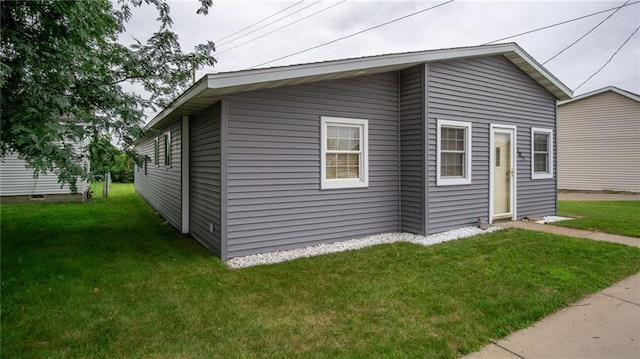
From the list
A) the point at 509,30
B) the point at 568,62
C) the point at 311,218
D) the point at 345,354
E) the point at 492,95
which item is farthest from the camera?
the point at 568,62

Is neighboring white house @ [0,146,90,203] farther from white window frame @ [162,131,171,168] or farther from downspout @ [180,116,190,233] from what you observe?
downspout @ [180,116,190,233]

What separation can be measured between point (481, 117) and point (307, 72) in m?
4.40

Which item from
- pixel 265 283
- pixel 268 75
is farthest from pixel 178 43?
pixel 265 283

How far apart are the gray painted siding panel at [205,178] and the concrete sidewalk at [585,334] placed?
4.10 m

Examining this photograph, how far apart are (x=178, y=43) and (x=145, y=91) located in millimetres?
1207

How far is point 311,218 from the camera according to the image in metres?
6.22

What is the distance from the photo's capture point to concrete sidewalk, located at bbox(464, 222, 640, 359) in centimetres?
276

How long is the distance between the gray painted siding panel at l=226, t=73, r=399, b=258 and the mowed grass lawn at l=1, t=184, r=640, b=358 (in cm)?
82

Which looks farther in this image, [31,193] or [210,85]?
[31,193]

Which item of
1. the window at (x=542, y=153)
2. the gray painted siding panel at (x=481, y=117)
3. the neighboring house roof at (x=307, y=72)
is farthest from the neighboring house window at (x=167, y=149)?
the window at (x=542, y=153)

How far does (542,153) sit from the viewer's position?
942 cm

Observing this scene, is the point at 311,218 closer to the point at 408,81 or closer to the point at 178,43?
the point at 408,81

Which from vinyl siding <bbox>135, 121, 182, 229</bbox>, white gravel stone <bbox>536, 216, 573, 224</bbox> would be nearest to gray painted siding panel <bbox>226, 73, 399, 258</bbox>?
vinyl siding <bbox>135, 121, 182, 229</bbox>

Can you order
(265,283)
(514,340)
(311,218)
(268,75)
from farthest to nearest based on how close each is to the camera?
(311,218)
(268,75)
(265,283)
(514,340)
